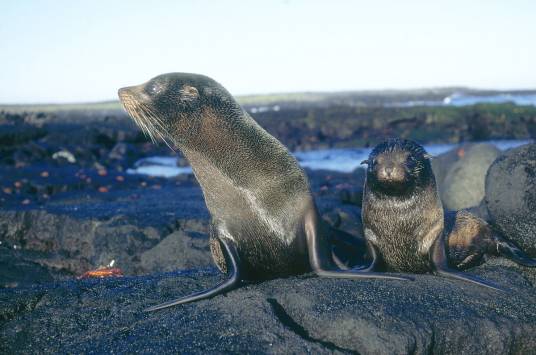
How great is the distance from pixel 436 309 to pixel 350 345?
810 millimetres

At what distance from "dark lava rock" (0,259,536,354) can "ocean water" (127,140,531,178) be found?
1630 cm

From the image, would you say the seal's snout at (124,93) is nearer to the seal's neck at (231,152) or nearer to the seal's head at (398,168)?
the seal's neck at (231,152)

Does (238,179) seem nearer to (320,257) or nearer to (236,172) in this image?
(236,172)

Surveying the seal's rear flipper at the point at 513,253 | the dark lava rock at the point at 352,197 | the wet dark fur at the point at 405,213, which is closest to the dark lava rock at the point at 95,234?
the dark lava rock at the point at 352,197

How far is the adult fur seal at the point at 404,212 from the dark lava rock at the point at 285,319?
30cm

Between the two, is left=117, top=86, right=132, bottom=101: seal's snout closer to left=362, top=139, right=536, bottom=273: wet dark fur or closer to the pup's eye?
the pup's eye

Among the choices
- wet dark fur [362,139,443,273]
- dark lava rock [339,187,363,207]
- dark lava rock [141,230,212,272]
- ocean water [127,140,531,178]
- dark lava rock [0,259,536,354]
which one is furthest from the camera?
ocean water [127,140,531,178]

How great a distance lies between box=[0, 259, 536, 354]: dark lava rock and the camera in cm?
365

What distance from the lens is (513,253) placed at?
5.57m

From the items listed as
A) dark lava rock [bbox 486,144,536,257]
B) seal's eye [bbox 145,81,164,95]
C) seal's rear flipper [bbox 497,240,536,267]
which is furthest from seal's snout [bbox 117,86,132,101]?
dark lava rock [bbox 486,144,536,257]

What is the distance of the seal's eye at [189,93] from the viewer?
4934mm

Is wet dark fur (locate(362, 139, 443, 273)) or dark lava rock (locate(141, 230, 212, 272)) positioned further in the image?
dark lava rock (locate(141, 230, 212, 272))

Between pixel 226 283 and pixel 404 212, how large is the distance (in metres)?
1.60

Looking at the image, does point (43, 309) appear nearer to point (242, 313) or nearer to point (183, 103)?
point (242, 313)
